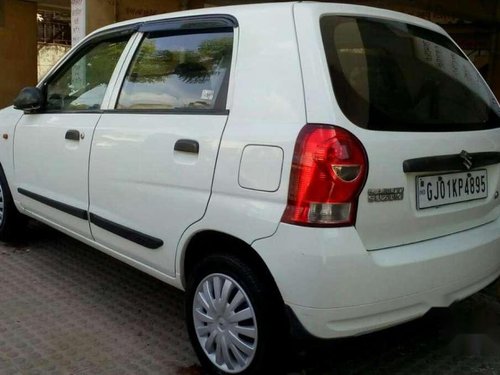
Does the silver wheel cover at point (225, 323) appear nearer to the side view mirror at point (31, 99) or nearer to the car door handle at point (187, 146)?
the car door handle at point (187, 146)

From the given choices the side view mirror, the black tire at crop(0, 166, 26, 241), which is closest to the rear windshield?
the side view mirror

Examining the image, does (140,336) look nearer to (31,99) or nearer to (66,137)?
(66,137)

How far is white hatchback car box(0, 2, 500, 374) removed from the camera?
2.19m

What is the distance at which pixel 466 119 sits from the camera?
2725 mm

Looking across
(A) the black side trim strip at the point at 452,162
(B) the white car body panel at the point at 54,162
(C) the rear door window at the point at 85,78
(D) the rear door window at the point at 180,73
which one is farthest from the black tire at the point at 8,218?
(A) the black side trim strip at the point at 452,162

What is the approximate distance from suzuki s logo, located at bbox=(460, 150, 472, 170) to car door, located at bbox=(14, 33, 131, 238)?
6.70ft

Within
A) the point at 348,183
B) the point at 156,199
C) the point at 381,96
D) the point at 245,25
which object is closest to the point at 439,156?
the point at 381,96

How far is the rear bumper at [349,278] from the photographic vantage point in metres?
2.15

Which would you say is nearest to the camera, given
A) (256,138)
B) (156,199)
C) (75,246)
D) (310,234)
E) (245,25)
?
(310,234)

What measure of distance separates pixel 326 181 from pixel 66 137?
2.04 metres

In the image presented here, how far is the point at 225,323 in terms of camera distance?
2.58 meters

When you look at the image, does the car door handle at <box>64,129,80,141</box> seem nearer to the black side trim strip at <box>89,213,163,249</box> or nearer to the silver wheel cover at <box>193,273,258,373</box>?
the black side trim strip at <box>89,213,163,249</box>

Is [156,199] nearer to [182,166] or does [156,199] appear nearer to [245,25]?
[182,166]

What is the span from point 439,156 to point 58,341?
2.22 metres
